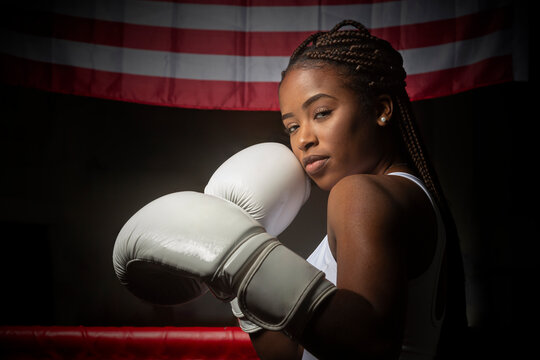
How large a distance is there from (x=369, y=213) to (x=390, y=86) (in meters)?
0.39

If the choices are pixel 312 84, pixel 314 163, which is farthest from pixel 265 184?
pixel 312 84

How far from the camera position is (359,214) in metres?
0.52

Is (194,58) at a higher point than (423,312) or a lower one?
higher

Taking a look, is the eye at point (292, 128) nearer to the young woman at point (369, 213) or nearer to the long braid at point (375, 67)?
the young woman at point (369, 213)

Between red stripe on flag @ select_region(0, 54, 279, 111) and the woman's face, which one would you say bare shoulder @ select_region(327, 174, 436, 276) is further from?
red stripe on flag @ select_region(0, 54, 279, 111)

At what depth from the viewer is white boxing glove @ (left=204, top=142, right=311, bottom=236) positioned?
2.60 feet

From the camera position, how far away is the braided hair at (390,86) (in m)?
0.74

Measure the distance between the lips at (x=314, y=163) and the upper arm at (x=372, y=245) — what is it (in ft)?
0.68

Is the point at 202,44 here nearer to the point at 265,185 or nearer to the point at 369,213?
the point at 265,185

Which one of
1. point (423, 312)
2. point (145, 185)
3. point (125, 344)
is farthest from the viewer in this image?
point (145, 185)

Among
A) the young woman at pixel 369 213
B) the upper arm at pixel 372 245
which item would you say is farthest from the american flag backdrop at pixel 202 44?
the upper arm at pixel 372 245

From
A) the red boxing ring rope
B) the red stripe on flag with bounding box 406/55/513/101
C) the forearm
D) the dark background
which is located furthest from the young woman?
the dark background

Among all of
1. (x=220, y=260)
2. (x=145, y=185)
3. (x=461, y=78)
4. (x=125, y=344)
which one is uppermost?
(x=461, y=78)

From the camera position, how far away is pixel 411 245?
22.1 inches
